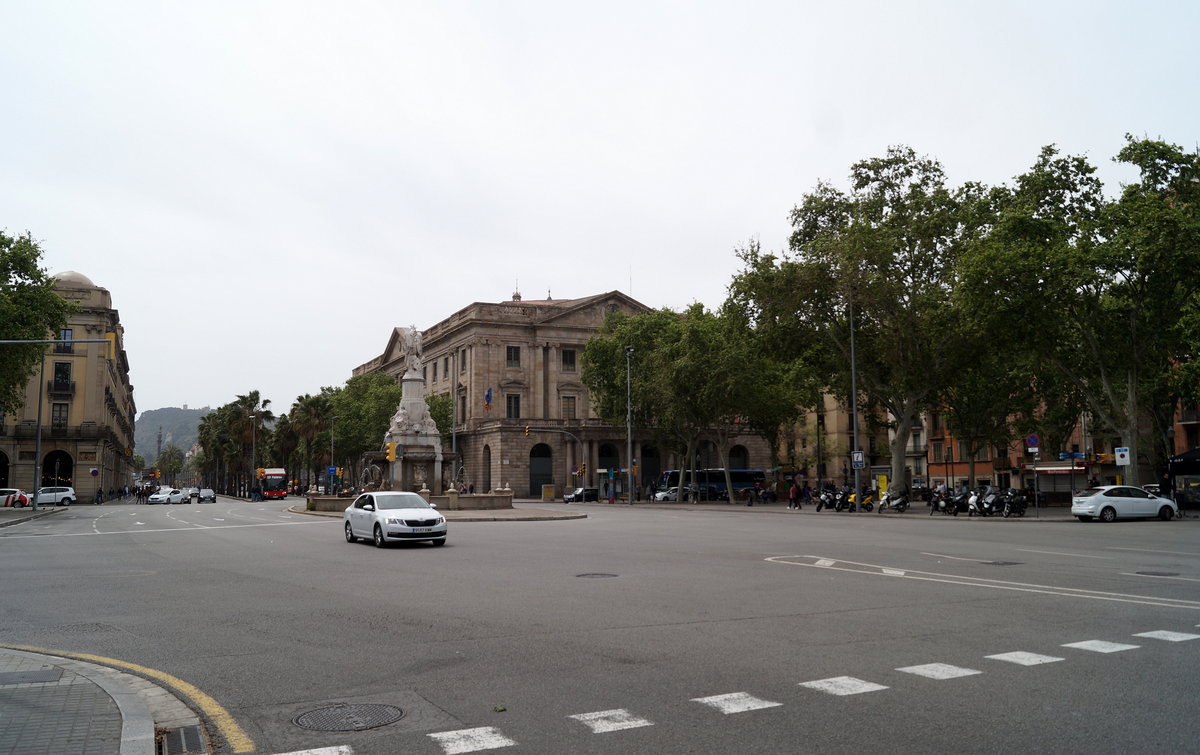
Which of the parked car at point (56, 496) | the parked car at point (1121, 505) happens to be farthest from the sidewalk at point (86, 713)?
the parked car at point (56, 496)

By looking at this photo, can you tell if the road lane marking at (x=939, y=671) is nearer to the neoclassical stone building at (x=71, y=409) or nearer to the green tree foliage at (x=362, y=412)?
the neoclassical stone building at (x=71, y=409)

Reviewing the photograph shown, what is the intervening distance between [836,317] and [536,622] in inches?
1557

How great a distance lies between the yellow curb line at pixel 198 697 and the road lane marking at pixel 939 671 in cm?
489

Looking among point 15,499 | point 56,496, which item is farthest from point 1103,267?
point 56,496

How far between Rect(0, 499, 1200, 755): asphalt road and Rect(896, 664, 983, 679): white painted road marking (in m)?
0.04

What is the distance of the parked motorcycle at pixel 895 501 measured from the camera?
42.6 metres

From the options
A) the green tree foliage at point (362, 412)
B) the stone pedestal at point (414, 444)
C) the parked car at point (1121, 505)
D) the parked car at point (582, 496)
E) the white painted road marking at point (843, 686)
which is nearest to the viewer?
the white painted road marking at point (843, 686)

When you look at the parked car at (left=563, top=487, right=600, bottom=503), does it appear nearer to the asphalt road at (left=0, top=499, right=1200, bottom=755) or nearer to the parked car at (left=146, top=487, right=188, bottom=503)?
the parked car at (left=146, top=487, right=188, bottom=503)

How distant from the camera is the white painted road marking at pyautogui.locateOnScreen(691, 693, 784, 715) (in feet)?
19.8

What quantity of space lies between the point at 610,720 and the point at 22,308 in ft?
167

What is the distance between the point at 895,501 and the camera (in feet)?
144

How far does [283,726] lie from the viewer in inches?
227

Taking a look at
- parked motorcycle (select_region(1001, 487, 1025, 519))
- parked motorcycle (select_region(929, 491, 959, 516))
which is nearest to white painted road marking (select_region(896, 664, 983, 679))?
parked motorcycle (select_region(1001, 487, 1025, 519))

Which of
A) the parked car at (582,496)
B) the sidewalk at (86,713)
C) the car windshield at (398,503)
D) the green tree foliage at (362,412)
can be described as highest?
the green tree foliage at (362,412)
